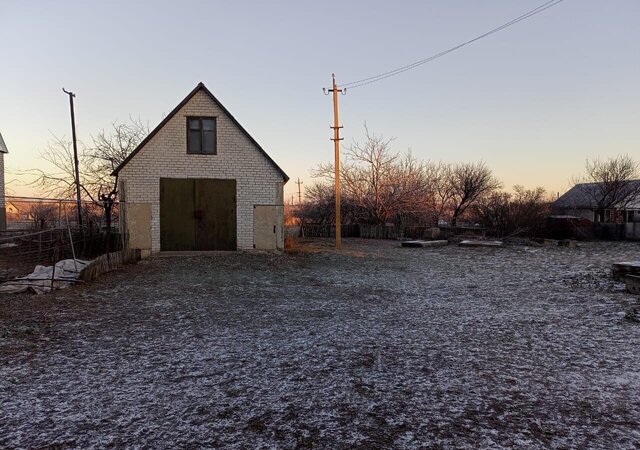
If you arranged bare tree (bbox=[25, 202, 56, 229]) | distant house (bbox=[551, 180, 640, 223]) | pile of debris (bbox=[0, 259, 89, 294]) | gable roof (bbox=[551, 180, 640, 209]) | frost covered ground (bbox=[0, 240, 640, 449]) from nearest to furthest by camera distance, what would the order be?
frost covered ground (bbox=[0, 240, 640, 449]) → pile of debris (bbox=[0, 259, 89, 294]) → bare tree (bbox=[25, 202, 56, 229]) → distant house (bbox=[551, 180, 640, 223]) → gable roof (bbox=[551, 180, 640, 209])

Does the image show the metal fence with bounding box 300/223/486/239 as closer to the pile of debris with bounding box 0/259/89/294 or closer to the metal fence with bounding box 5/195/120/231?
the metal fence with bounding box 5/195/120/231

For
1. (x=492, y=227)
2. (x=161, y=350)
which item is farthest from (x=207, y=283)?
(x=492, y=227)

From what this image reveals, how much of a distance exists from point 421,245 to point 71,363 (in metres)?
21.2

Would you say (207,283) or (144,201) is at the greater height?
(144,201)

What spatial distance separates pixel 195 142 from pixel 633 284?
14.0m

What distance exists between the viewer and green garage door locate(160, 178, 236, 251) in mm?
15289

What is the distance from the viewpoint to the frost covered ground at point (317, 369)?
331cm

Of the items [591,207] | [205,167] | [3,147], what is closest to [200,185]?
[205,167]

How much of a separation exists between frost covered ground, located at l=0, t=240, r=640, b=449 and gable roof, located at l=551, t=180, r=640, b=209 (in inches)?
1544

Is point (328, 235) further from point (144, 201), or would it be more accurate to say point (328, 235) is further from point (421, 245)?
point (144, 201)

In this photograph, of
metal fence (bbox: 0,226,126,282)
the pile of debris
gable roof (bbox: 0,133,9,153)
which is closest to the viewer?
the pile of debris

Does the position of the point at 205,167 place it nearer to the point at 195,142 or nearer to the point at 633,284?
the point at 195,142

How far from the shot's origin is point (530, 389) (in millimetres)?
4164

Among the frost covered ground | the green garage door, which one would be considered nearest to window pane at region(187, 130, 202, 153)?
the green garage door
